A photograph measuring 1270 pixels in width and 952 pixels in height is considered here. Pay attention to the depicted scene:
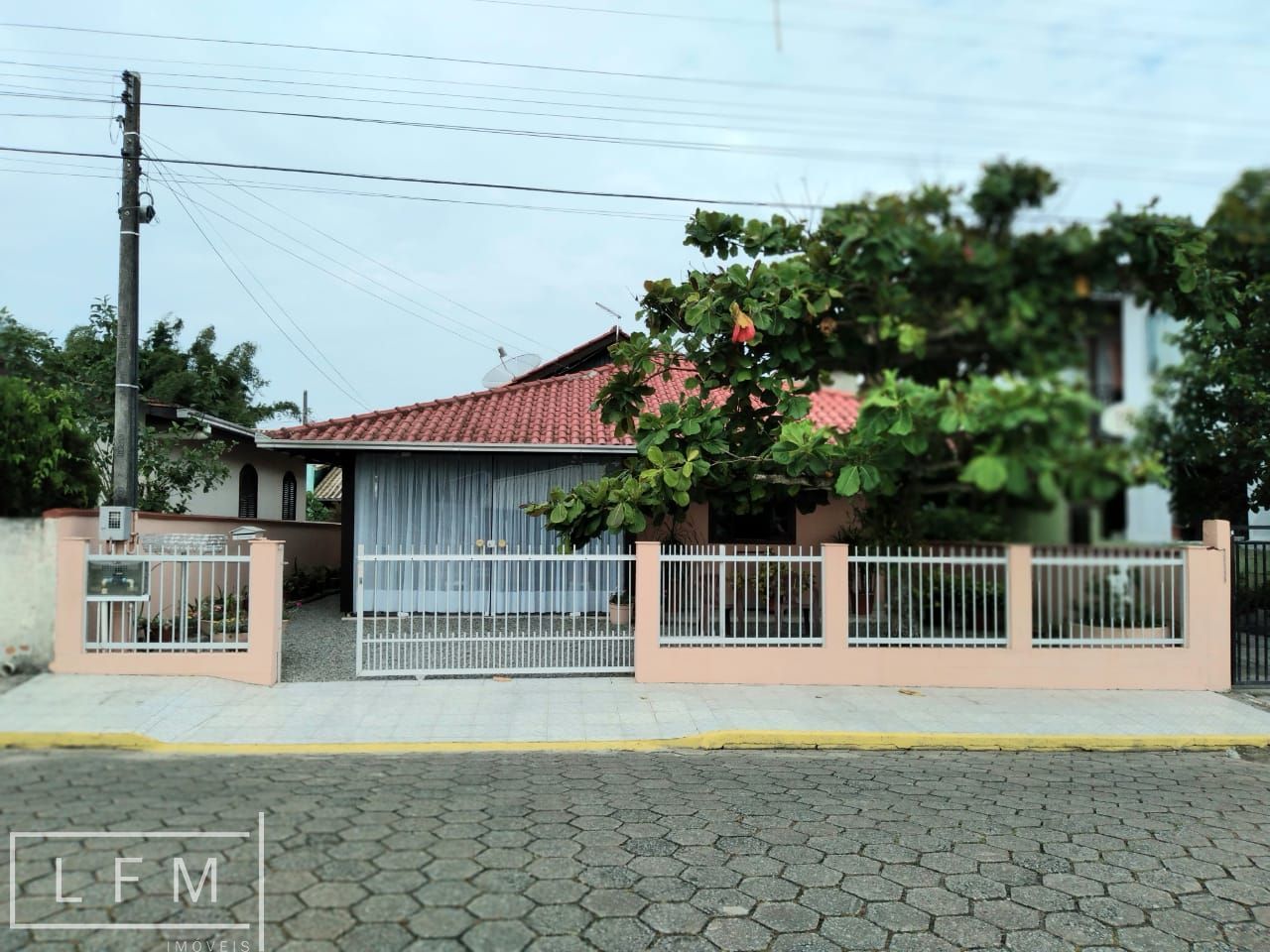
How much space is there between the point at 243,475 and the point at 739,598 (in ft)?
41.1

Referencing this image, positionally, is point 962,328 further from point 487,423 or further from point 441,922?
point 487,423

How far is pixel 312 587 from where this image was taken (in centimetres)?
1673

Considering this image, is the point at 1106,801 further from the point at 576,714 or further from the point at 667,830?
the point at 576,714

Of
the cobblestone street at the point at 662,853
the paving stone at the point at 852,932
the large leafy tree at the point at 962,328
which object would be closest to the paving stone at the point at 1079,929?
the cobblestone street at the point at 662,853

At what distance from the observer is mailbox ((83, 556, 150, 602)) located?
800 centimetres

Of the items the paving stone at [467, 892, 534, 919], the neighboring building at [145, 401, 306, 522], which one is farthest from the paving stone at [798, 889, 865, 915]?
the neighboring building at [145, 401, 306, 522]

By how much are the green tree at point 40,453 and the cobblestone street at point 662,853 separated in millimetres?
3506

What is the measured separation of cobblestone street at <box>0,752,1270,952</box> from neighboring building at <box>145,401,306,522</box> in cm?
886

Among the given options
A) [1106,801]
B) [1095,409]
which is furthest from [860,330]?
[1106,801]

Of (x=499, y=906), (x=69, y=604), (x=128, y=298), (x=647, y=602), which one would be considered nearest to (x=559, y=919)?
(x=499, y=906)

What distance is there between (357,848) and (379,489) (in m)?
9.59

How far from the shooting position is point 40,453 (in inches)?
338

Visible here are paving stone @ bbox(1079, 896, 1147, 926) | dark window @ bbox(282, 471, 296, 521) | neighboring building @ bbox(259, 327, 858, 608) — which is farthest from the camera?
dark window @ bbox(282, 471, 296, 521)

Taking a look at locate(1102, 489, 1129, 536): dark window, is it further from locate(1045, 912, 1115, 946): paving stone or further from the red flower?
locate(1045, 912, 1115, 946): paving stone
